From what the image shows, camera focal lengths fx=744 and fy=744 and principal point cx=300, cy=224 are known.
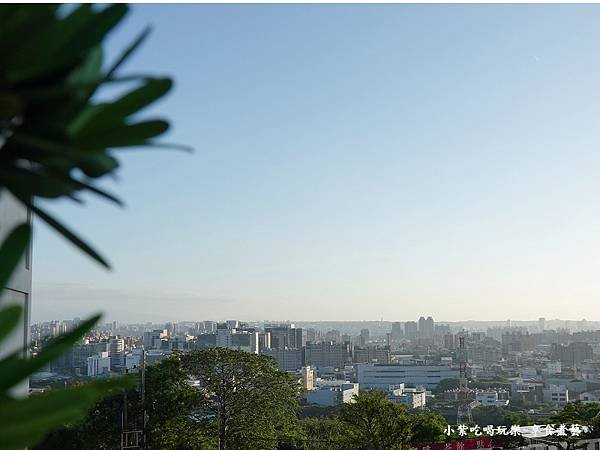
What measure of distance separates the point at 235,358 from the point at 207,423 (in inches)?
56.5

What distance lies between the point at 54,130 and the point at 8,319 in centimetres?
16

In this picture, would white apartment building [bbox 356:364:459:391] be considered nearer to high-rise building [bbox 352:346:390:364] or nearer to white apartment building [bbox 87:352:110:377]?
high-rise building [bbox 352:346:390:364]

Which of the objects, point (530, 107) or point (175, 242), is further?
point (175, 242)

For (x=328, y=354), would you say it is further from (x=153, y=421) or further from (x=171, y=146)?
(x=171, y=146)

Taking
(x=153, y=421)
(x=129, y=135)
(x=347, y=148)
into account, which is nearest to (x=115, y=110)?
(x=129, y=135)

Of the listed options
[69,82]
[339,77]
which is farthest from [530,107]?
[69,82]

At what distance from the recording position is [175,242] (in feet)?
91.4

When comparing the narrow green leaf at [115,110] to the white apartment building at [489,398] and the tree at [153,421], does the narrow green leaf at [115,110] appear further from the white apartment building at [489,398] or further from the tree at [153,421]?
the white apartment building at [489,398]

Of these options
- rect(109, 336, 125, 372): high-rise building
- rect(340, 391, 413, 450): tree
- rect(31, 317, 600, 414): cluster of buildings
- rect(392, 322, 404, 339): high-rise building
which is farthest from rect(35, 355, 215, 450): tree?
rect(392, 322, 404, 339): high-rise building

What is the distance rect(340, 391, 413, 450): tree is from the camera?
1109 centimetres

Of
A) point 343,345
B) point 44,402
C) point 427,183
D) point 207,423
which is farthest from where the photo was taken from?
point 343,345

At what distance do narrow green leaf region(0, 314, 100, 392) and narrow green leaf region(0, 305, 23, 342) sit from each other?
24 millimetres

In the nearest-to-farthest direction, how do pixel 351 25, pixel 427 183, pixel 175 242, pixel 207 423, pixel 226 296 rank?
pixel 351 25, pixel 207 423, pixel 427 183, pixel 175 242, pixel 226 296

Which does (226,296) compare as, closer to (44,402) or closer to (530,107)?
(530,107)
